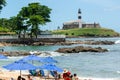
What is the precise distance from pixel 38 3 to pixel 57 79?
309ft

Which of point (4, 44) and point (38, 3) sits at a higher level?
point (38, 3)

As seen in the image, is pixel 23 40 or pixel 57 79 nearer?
pixel 57 79

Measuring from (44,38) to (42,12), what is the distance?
12.6 m

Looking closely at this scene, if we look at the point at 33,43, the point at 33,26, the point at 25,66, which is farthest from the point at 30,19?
the point at 25,66

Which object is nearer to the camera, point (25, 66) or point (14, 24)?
point (25, 66)

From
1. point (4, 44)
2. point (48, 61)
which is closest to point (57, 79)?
point (48, 61)

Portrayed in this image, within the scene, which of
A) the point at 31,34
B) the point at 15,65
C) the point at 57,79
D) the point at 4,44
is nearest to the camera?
the point at 15,65

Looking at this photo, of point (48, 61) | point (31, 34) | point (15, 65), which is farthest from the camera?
point (31, 34)

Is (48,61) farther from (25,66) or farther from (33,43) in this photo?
(33,43)

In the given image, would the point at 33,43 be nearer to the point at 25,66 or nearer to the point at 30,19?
the point at 30,19

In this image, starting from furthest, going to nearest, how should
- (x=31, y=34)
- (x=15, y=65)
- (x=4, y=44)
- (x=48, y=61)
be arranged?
(x=31, y=34)
(x=4, y=44)
(x=48, y=61)
(x=15, y=65)

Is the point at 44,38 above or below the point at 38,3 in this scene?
below

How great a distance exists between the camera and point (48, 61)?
37.0 metres

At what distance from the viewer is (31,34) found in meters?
119
